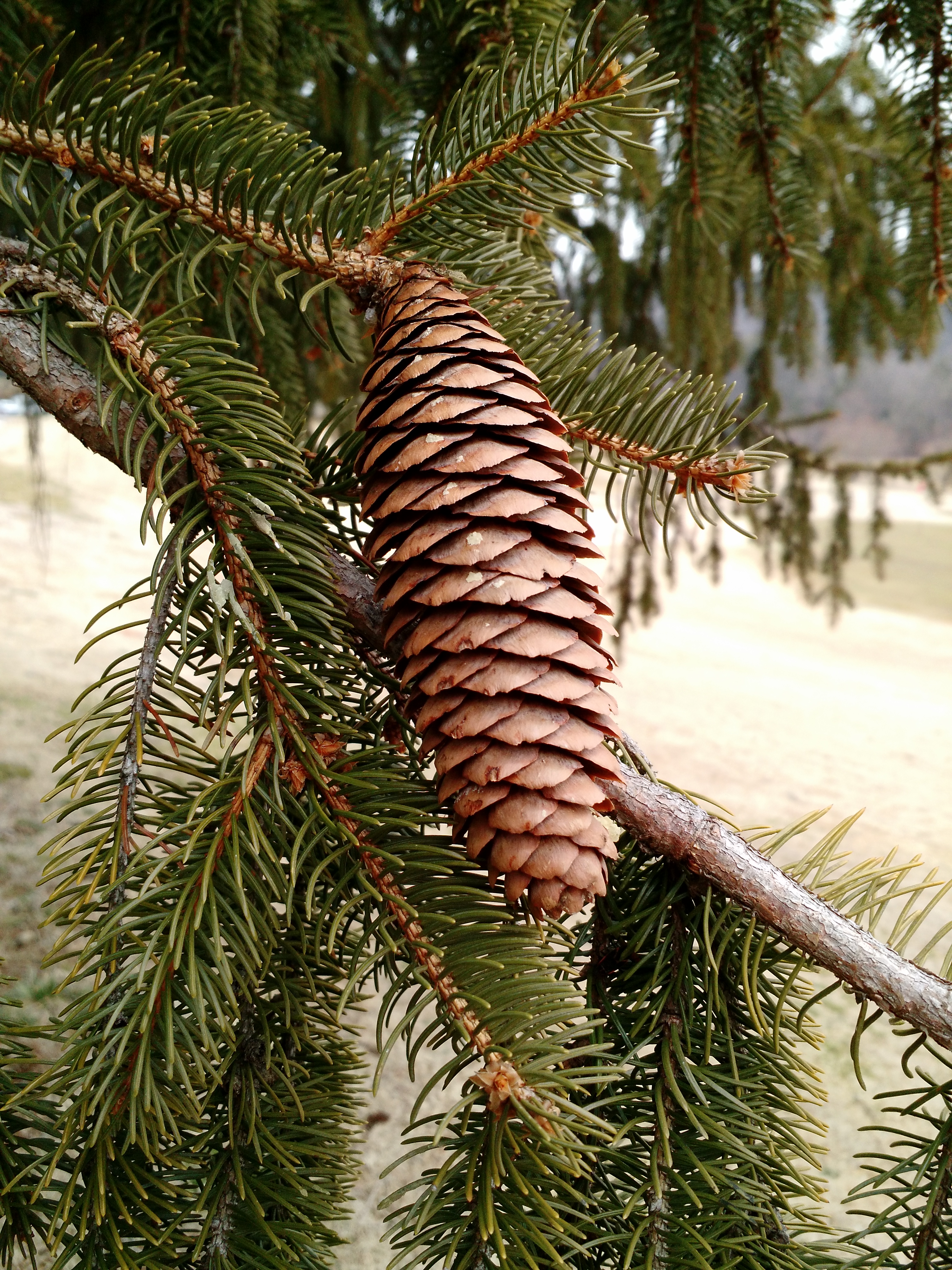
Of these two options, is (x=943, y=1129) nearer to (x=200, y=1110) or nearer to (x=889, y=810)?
(x=200, y=1110)

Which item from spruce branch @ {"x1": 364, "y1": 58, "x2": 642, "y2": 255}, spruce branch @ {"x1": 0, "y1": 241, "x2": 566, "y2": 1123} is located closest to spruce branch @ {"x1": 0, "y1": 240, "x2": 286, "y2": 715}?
spruce branch @ {"x1": 0, "y1": 241, "x2": 566, "y2": 1123}

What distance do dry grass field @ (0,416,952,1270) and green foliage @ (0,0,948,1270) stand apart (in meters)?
0.08

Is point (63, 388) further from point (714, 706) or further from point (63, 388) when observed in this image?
point (714, 706)

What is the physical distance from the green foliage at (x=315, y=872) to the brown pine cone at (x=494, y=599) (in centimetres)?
3

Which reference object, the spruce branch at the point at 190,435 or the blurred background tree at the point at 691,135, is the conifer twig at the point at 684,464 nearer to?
the blurred background tree at the point at 691,135

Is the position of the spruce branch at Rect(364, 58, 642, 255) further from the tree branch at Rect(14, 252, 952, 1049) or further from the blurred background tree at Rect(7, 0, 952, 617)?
the tree branch at Rect(14, 252, 952, 1049)

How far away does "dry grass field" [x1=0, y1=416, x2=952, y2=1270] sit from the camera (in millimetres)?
1362

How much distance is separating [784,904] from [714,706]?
335 cm

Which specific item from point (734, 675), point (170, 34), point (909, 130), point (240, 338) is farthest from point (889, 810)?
point (170, 34)

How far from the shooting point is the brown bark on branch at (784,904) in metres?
0.35

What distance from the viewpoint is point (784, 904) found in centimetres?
37

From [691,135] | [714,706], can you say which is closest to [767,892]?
[691,135]

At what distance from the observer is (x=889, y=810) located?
266cm

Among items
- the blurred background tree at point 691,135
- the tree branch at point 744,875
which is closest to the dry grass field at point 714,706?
the tree branch at point 744,875
